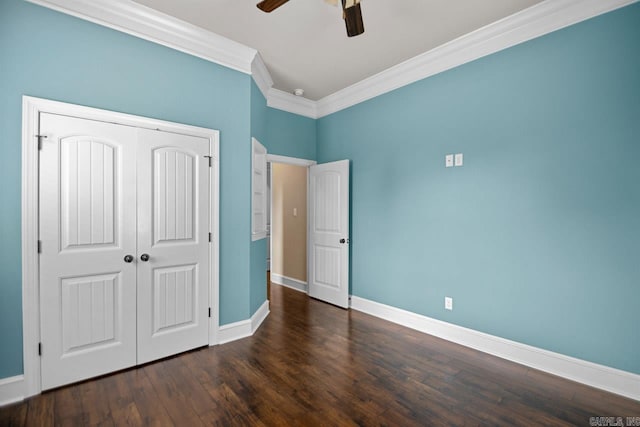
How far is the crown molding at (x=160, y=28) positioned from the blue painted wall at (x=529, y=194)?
1.92 meters

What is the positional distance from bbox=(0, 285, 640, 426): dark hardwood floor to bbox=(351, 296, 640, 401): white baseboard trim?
8cm

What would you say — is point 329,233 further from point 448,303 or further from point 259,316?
point 448,303

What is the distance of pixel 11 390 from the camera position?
2.11 meters


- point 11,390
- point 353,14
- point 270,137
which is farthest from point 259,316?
point 353,14

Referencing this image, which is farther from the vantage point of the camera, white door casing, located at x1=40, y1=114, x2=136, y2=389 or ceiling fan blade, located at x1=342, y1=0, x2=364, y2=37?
white door casing, located at x1=40, y1=114, x2=136, y2=389

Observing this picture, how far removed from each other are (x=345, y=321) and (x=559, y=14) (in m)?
3.66

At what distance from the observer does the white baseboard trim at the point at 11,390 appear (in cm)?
208

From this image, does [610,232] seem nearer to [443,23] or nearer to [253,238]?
[443,23]

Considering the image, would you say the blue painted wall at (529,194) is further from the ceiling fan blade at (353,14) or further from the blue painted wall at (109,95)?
the blue painted wall at (109,95)

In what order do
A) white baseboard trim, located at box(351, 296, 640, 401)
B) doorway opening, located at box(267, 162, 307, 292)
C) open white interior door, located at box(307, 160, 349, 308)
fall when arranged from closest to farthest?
1. white baseboard trim, located at box(351, 296, 640, 401)
2. open white interior door, located at box(307, 160, 349, 308)
3. doorway opening, located at box(267, 162, 307, 292)

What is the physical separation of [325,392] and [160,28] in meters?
3.39

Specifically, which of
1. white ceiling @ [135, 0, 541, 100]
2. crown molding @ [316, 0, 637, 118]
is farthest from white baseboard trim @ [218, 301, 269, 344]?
crown molding @ [316, 0, 637, 118]

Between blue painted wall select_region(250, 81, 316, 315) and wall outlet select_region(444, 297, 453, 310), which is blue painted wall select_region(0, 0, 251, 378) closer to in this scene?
blue painted wall select_region(250, 81, 316, 315)

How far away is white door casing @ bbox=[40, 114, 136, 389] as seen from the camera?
225cm
